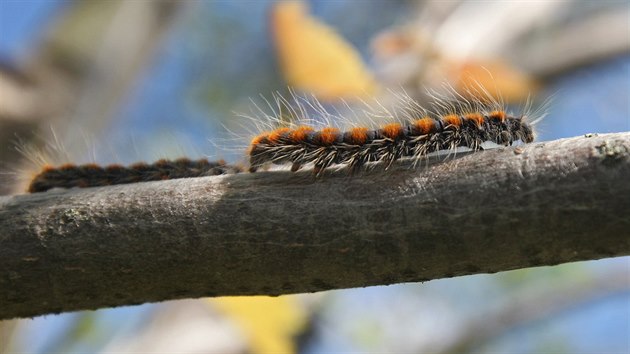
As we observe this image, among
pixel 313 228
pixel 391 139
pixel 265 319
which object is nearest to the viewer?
pixel 313 228

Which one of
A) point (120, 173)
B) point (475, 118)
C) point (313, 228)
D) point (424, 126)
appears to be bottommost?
point (120, 173)

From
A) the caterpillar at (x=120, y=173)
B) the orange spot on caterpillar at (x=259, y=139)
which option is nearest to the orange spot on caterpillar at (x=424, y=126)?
the orange spot on caterpillar at (x=259, y=139)

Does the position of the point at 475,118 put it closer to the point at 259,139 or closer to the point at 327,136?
the point at 327,136

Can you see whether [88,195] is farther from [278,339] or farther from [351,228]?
[278,339]

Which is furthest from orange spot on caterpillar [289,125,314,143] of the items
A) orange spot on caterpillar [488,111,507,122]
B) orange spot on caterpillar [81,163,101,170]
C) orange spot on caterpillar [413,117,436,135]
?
orange spot on caterpillar [81,163,101,170]

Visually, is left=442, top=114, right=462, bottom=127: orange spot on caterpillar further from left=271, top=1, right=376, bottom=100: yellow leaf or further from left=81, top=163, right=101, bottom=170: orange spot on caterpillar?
left=271, top=1, right=376, bottom=100: yellow leaf

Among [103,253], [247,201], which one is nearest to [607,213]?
[247,201]

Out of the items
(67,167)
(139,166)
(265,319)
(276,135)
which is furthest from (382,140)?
(265,319)
